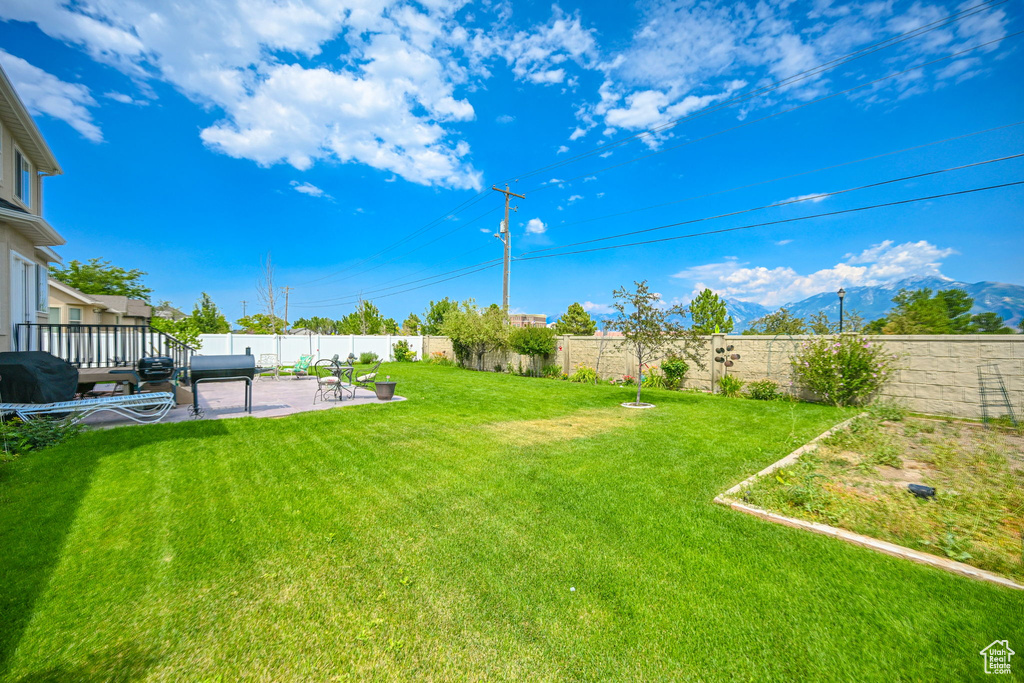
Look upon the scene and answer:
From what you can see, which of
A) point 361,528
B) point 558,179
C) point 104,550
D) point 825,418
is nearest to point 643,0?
point 558,179

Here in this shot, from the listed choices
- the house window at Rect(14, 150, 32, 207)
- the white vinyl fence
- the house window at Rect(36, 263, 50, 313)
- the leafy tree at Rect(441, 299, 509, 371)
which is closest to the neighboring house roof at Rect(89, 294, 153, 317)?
the white vinyl fence

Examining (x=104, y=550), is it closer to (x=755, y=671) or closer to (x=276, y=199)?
(x=755, y=671)

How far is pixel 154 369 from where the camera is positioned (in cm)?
783

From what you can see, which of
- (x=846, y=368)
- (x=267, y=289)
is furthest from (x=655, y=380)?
(x=267, y=289)

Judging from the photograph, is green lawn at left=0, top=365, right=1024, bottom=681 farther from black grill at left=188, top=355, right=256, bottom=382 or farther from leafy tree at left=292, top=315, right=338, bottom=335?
leafy tree at left=292, top=315, right=338, bottom=335

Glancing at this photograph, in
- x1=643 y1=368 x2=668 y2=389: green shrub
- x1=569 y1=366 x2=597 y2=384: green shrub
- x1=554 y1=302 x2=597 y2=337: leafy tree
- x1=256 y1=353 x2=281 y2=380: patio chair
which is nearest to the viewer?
x1=643 y1=368 x2=668 y2=389: green shrub

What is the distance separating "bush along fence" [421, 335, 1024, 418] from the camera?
8.00 meters

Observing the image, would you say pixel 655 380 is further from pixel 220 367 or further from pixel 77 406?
pixel 77 406

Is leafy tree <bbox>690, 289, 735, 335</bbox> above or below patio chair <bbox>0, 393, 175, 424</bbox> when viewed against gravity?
A: above

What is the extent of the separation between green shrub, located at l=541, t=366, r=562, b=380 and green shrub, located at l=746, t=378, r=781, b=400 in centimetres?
739

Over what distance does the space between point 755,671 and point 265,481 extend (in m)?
4.70

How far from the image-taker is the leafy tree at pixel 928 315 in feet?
81.8

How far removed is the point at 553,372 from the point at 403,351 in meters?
Answer: 12.2

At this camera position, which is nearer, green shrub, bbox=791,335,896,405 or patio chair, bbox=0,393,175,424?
patio chair, bbox=0,393,175,424
